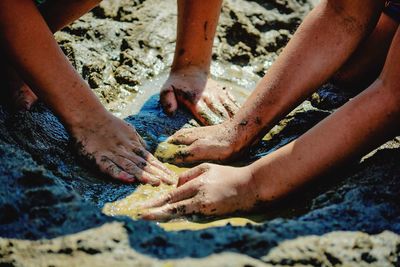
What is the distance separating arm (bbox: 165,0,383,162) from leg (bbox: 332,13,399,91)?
0.28 m

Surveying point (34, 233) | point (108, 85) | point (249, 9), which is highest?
point (34, 233)

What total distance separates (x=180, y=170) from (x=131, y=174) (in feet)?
0.85

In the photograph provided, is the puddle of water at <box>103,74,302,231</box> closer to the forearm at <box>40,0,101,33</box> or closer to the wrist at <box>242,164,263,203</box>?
the wrist at <box>242,164,263,203</box>

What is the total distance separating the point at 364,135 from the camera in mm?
1524

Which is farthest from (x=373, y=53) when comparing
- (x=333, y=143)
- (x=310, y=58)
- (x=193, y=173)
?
(x=193, y=173)

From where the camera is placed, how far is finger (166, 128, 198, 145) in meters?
2.14

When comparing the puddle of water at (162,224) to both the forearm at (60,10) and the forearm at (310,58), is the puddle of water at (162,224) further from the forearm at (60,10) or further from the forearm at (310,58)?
the forearm at (60,10)

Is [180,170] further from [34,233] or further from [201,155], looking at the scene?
[34,233]

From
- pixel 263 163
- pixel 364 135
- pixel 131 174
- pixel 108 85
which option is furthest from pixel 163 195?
pixel 108 85

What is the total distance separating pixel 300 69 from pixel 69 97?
3.28 ft

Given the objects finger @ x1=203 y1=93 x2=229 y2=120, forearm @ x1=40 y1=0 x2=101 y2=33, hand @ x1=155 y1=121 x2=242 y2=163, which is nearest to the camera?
hand @ x1=155 y1=121 x2=242 y2=163

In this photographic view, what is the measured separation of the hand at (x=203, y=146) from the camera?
202 centimetres

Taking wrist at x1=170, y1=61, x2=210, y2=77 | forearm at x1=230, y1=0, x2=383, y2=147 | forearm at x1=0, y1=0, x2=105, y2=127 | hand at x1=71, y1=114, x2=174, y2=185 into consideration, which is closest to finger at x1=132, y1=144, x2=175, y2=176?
hand at x1=71, y1=114, x2=174, y2=185

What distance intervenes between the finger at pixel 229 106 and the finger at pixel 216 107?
0.02 metres
